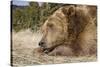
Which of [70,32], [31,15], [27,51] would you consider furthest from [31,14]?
[70,32]

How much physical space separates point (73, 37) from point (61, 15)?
0.36 metres

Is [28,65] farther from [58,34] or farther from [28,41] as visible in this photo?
[58,34]

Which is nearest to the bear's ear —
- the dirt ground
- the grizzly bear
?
the grizzly bear

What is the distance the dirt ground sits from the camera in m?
2.44

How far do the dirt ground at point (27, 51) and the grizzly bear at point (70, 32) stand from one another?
0.28 ft

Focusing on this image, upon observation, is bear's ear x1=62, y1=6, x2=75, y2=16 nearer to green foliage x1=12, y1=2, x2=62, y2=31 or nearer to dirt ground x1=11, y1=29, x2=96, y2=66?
green foliage x1=12, y1=2, x2=62, y2=31

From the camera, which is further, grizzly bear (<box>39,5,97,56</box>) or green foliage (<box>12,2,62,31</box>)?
grizzly bear (<box>39,5,97,56</box>)

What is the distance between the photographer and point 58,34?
262 cm

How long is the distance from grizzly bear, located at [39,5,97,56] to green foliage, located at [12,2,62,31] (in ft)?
0.25

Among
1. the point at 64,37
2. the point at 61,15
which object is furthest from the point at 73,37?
the point at 61,15

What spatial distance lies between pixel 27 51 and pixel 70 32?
668mm

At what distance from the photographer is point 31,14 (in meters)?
2.53

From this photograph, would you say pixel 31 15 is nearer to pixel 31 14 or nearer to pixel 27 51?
pixel 31 14

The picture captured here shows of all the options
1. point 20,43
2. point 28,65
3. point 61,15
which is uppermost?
point 61,15
